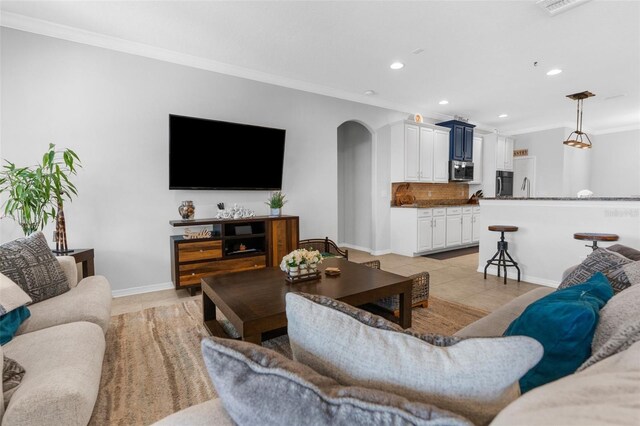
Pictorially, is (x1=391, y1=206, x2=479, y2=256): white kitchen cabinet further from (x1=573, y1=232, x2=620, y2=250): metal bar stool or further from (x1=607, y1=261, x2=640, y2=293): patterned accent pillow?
(x1=607, y1=261, x2=640, y2=293): patterned accent pillow

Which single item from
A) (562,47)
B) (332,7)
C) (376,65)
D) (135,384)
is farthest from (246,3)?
(562,47)

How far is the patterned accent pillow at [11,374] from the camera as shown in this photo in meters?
1.18

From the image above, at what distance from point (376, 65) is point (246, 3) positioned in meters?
1.92

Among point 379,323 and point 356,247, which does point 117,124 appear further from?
point 356,247

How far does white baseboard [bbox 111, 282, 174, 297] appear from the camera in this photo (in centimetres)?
356

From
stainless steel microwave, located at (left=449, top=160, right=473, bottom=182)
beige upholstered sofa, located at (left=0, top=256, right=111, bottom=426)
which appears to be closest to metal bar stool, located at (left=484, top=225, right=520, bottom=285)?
stainless steel microwave, located at (left=449, top=160, right=473, bottom=182)

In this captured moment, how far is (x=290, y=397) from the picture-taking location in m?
0.55

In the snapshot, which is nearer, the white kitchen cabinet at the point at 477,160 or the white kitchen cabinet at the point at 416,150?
the white kitchen cabinet at the point at 416,150

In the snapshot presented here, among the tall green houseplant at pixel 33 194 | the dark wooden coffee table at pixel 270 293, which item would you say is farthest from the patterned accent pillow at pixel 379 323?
the tall green houseplant at pixel 33 194

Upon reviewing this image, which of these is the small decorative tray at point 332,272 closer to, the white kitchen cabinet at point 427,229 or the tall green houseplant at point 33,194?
the tall green houseplant at point 33,194

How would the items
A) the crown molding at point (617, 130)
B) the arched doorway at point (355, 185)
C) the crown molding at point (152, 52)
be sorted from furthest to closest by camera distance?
the crown molding at point (617, 130) < the arched doorway at point (355, 185) < the crown molding at point (152, 52)

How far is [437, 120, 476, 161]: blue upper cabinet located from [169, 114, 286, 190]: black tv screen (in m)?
3.81

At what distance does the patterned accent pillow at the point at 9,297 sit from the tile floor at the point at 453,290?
154cm

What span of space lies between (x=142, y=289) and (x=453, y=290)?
12.0ft
